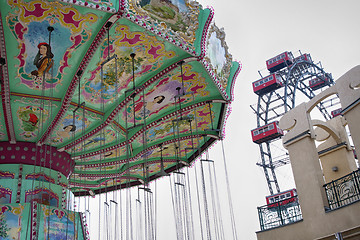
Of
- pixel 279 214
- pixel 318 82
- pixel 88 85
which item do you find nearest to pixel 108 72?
pixel 88 85

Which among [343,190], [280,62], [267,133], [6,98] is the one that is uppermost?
→ [280,62]

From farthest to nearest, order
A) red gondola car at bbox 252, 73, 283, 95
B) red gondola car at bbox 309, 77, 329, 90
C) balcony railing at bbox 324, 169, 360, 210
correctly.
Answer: red gondola car at bbox 309, 77, 329, 90
red gondola car at bbox 252, 73, 283, 95
balcony railing at bbox 324, 169, 360, 210

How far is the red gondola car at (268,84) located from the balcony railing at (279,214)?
16.2 metres

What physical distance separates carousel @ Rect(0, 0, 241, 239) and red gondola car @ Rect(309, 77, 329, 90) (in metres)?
15.5

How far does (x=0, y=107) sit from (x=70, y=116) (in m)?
1.79

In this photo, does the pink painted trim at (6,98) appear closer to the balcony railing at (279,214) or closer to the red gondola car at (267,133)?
the balcony railing at (279,214)

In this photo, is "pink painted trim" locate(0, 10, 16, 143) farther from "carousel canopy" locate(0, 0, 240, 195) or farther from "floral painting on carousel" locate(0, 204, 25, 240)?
"floral painting on carousel" locate(0, 204, 25, 240)

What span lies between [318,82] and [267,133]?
221 inches

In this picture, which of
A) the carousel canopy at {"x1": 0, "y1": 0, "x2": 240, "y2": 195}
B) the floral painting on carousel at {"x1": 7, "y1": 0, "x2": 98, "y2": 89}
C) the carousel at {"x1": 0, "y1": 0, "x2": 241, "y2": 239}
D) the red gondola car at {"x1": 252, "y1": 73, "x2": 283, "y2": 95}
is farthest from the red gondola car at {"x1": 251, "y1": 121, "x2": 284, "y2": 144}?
the floral painting on carousel at {"x1": 7, "y1": 0, "x2": 98, "y2": 89}

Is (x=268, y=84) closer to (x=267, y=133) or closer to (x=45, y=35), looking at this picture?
(x=267, y=133)

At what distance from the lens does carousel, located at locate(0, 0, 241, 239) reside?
7109mm

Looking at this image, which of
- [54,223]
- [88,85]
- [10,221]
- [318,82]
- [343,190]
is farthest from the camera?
→ [318,82]

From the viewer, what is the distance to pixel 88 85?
29.9ft

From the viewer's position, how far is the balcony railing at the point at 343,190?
24.7 feet
